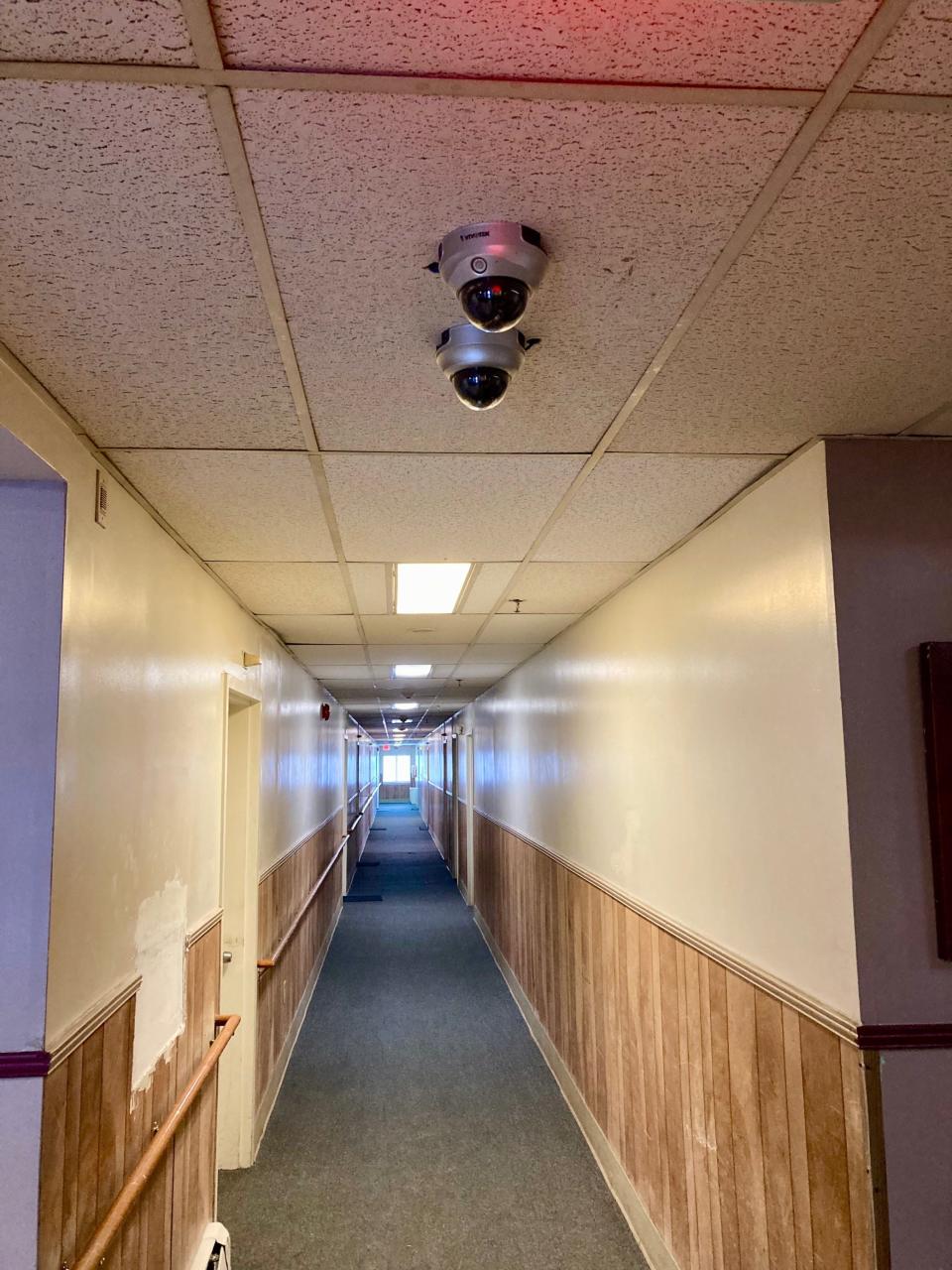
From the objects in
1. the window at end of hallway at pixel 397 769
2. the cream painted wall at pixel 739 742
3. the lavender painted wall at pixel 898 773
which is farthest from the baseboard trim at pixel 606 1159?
the window at end of hallway at pixel 397 769

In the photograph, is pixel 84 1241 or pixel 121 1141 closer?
pixel 84 1241

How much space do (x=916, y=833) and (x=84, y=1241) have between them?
1976 mm

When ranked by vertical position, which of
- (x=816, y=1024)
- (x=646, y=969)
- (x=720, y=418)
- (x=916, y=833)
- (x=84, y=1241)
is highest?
(x=720, y=418)

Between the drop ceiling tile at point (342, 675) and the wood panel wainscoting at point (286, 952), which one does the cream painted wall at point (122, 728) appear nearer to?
the wood panel wainscoting at point (286, 952)

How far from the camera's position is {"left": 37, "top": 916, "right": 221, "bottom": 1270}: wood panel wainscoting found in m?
1.63

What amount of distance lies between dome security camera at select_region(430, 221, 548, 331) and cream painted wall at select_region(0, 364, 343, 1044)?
848mm

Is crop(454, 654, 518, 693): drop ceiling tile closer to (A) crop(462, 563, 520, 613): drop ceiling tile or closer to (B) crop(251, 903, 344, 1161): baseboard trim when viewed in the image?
(A) crop(462, 563, 520, 613): drop ceiling tile

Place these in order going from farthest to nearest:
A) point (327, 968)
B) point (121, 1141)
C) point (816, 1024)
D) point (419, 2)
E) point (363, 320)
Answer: point (327, 968), point (121, 1141), point (816, 1024), point (363, 320), point (419, 2)

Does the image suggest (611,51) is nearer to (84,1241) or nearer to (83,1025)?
(83,1025)

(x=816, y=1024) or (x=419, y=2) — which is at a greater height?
(x=419, y=2)

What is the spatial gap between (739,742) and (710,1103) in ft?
3.55

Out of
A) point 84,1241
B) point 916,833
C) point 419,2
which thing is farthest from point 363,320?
point 84,1241

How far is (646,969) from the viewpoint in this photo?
3014 mm

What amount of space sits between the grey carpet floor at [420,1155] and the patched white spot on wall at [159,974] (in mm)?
1244
